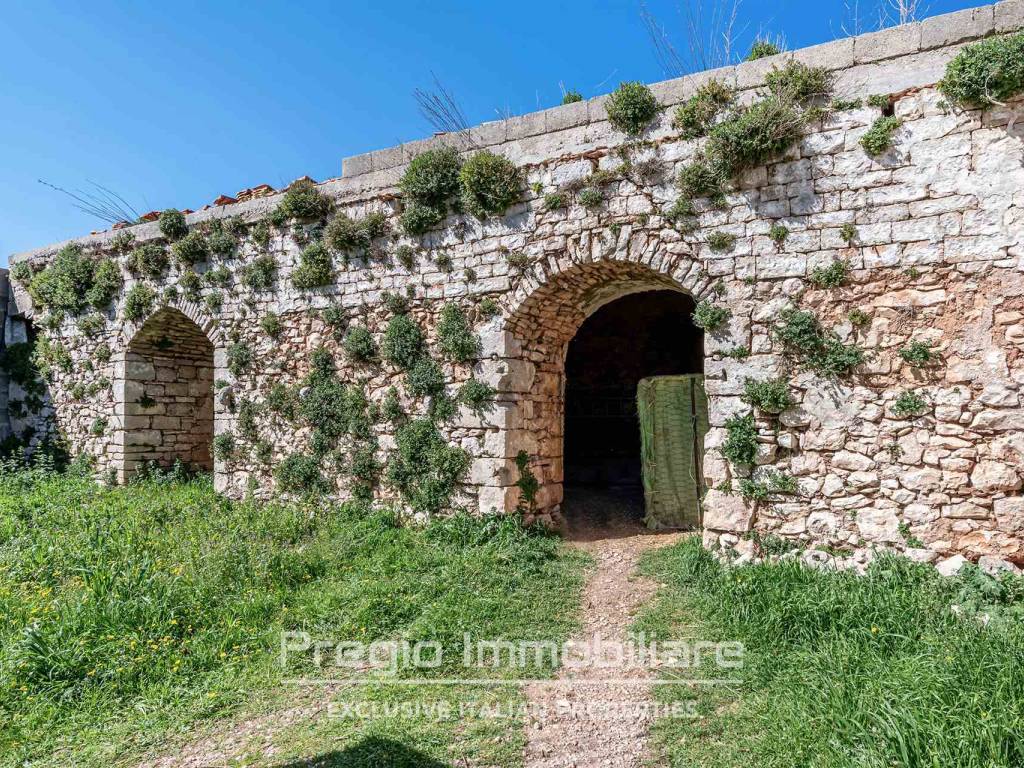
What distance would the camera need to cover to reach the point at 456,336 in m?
6.37

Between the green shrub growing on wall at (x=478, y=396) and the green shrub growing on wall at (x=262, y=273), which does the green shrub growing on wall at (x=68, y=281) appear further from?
the green shrub growing on wall at (x=478, y=396)

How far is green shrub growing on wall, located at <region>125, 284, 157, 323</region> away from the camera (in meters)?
8.63

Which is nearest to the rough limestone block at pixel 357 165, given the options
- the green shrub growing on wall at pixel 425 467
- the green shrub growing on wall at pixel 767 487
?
the green shrub growing on wall at pixel 425 467

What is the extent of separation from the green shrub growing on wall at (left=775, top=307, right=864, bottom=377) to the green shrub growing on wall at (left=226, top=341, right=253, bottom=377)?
20.1 ft

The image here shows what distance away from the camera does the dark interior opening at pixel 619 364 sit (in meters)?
10.8

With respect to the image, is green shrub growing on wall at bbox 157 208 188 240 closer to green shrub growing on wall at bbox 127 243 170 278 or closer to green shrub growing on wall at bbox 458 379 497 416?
green shrub growing on wall at bbox 127 243 170 278

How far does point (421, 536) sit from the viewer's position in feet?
20.3

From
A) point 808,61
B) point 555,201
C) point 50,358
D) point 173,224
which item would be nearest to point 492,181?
point 555,201

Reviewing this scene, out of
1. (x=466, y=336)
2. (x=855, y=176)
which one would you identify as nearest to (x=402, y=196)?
(x=466, y=336)

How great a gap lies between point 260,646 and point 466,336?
10.9ft

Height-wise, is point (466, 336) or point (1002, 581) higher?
point (466, 336)

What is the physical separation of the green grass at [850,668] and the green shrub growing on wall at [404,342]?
3403mm

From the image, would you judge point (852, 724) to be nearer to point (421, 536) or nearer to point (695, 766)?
point (695, 766)

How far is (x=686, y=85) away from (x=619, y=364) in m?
6.07
